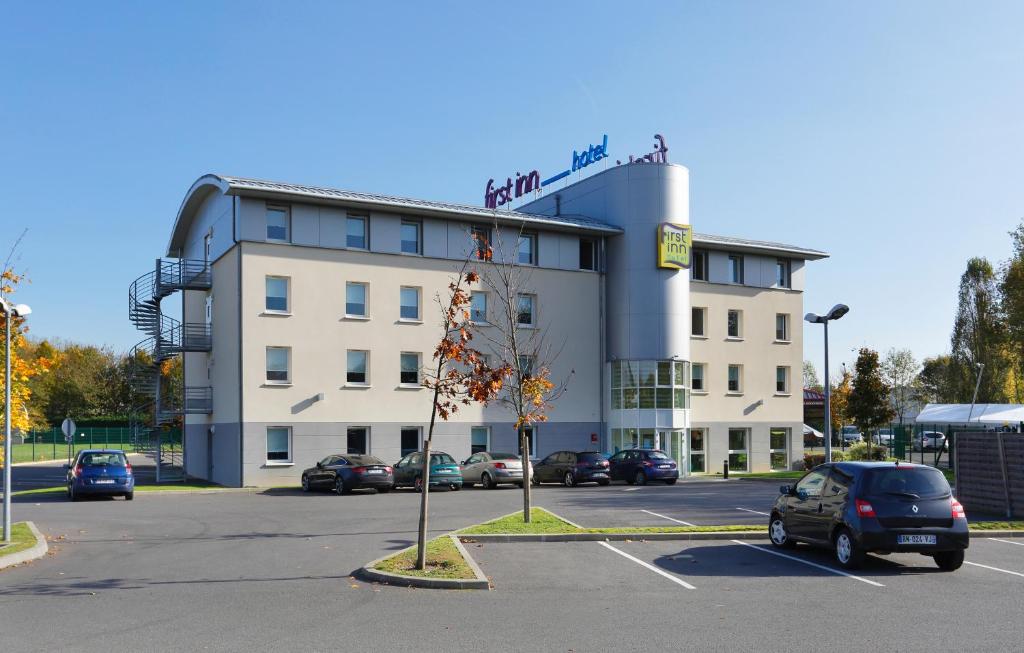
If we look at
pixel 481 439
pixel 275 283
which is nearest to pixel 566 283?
pixel 481 439

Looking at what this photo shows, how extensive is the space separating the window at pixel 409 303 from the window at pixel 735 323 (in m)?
16.9

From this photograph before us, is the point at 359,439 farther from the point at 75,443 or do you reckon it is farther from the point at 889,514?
the point at 75,443

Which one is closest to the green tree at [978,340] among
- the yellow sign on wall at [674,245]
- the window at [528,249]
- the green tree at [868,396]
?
the green tree at [868,396]

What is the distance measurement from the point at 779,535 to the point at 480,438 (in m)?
25.7

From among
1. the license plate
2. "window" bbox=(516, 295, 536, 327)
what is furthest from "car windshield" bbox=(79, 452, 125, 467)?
the license plate

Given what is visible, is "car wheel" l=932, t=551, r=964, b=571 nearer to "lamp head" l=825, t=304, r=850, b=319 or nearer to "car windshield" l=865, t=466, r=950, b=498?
"car windshield" l=865, t=466, r=950, b=498

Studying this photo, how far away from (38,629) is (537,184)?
1645 inches

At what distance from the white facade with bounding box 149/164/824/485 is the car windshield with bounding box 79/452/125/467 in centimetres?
635

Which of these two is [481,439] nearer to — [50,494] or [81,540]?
[50,494]

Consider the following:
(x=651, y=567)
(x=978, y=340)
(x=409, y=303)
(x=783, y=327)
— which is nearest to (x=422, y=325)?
(x=409, y=303)

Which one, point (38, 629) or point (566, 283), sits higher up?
point (566, 283)

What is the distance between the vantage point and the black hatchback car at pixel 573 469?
1359 inches

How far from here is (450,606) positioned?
10789mm

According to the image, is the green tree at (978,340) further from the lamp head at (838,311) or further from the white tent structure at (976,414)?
the lamp head at (838,311)
